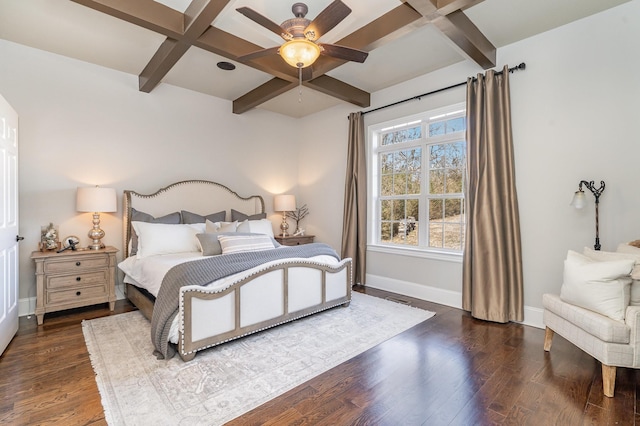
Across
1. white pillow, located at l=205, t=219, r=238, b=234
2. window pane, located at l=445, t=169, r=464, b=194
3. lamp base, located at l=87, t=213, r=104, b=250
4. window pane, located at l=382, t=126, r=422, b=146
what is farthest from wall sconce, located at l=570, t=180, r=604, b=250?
lamp base, located at l=87, t=213, r=104, b=250

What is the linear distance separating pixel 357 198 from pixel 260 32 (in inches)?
99.5

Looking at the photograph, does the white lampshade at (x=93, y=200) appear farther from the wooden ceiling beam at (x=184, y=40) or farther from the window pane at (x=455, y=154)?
the window pane at (x=455, y=154)

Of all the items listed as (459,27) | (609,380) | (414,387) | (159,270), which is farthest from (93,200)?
(609,380)

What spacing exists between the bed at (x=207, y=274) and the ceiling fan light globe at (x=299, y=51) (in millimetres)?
1702

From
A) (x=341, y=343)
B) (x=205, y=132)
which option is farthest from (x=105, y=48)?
(x=341, y=343)

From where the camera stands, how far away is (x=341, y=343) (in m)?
2.71

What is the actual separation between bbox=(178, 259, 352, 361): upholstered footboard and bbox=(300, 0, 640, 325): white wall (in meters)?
2.05

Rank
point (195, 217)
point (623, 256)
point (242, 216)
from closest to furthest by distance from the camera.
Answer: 1. point (623, 256)
2. point (195, 217)
3. point (242, 216)

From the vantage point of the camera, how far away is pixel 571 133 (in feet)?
9.71

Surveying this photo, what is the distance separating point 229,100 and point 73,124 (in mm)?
2069

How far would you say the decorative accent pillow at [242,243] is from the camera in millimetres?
3422

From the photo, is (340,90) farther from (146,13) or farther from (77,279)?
(77,279)

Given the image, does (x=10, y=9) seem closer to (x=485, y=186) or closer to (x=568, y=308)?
(x=485, y=186)

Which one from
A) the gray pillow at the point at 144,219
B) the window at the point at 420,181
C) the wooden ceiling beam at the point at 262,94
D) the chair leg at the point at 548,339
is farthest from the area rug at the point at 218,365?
the wooden ceiling beam at the point at 262,94
